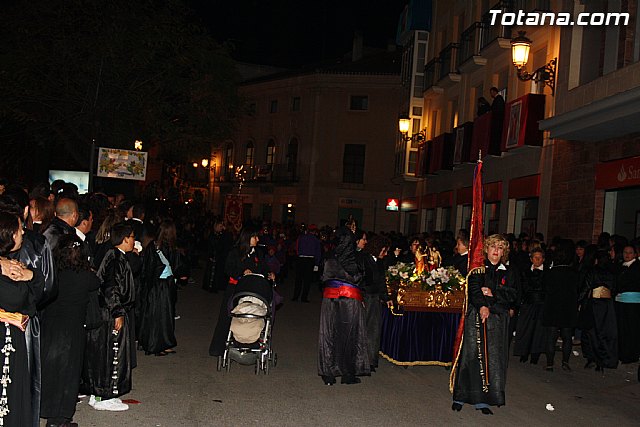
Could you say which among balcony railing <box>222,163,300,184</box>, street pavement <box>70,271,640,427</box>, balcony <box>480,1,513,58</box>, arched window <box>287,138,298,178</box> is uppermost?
balcony <box>480,1,513,58</box>

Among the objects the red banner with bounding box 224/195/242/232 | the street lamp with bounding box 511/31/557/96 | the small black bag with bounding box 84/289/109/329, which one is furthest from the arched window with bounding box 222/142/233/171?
the small black bag with bounding box 84/289/109/329

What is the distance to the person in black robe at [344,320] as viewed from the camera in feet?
33.4

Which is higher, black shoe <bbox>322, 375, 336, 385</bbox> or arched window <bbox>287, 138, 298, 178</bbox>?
arched window <bbox>287, 138, 298, 178</bbox>

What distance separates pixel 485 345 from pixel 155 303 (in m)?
4.63

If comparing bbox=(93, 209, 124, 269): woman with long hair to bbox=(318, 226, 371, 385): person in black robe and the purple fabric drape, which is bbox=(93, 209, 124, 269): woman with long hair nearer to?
bbox=(318, 226, 371, 385): person in black robe

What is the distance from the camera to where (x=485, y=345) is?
8977 mm

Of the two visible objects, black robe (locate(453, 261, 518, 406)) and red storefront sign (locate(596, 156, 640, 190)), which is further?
red storefront sign (locate(596, 156, 640, 190))

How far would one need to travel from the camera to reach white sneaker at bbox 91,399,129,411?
8047 millimetres

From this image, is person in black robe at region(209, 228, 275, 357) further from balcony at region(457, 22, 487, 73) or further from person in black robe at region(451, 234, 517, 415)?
balcony at region(457, 22, 487, 73)

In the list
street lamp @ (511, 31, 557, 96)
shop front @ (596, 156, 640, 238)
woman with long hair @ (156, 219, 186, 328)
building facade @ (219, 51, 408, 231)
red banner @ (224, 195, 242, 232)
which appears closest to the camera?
woman with long hair @ (156, 219, 186, 328)

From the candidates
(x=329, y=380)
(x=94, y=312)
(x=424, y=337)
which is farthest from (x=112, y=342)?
(x=424, y=337)

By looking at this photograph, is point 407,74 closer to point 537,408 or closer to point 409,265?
point 409,265

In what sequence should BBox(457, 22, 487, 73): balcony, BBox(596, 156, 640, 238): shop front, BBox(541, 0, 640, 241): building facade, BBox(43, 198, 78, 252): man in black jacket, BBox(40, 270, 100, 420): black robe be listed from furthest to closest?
BBox(457, 22, 487, 73): balcony
BBox(596, 156, 640, 238): shop front
BBox(541, 0, 640, 241): building facade
BBox(43, 198, 78, 252): man in black jacket
BBox(40, 270, 100, 420): black robe

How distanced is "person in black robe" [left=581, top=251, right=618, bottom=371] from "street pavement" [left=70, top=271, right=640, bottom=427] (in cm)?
28
